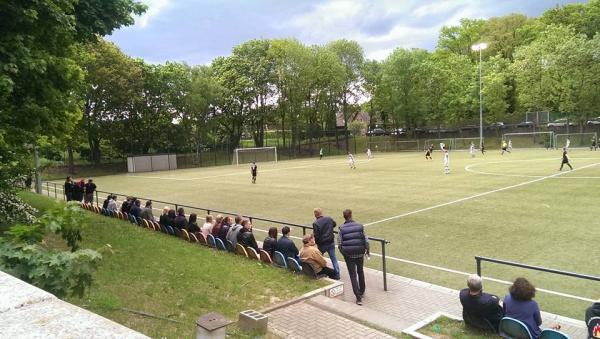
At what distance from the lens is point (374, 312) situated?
859 centimetres

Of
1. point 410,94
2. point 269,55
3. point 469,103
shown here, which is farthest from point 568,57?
point 269,55

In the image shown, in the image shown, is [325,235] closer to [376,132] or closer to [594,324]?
[594,324]

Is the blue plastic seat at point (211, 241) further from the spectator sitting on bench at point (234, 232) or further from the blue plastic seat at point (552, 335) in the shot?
the blue plastic seat at point (552, 335)

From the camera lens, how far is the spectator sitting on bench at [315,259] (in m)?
9.88

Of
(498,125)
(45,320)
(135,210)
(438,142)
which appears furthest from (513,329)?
(438,142)

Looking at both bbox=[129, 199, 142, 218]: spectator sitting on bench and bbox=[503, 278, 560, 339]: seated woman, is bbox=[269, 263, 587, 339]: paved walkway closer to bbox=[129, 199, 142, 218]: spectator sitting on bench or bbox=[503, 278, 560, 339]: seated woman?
bbox=[503, 278, 560, 339]: seated woman

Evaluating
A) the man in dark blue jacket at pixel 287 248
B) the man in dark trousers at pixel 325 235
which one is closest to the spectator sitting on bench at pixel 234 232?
the man in dark blue jacket at pixel 287 248

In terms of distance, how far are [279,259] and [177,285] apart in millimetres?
2593

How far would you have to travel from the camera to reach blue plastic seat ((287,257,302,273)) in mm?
10195

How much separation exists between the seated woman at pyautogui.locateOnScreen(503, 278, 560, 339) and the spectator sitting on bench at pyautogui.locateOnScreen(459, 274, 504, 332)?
41 centimetres

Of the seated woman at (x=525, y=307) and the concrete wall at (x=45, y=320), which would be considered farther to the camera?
the seated woman at (x=525, y=307)

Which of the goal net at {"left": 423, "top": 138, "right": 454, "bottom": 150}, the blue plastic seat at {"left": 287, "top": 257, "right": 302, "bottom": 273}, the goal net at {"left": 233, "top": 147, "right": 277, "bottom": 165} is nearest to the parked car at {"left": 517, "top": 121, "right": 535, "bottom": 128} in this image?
the goal net at {"left": 423, "top": 138, "right": 454, "bottom": 150}

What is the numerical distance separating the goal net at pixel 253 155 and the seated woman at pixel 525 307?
56751mm

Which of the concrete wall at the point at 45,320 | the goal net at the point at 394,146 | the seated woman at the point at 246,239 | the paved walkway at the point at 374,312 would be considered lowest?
the paved walkway at the point at 374,312
